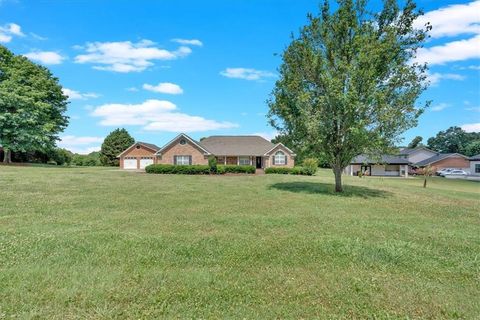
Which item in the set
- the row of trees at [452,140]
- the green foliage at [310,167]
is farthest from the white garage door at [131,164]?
the row of trees at [452,140]

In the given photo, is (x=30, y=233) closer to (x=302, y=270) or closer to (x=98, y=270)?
(x=98, y=270)

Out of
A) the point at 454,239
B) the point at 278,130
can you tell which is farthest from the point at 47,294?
the point at 278,130

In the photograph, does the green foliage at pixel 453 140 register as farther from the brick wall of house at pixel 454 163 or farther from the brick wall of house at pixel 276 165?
the brick wall of house at pixel 276 165

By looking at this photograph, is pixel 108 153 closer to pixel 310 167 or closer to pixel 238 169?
pixel 238 169

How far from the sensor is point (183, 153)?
40156 mm

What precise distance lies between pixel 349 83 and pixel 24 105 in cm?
3862

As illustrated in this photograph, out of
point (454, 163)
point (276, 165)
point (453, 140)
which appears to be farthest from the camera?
point (453, 140)

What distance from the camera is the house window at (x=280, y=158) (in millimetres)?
44781

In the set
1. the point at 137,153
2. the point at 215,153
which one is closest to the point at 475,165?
the point at 215,153

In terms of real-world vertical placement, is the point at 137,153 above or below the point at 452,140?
below

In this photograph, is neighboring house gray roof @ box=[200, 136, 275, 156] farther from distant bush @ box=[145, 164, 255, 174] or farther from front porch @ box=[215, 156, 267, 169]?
distant bush @ box=[145, 164, 255, 174]

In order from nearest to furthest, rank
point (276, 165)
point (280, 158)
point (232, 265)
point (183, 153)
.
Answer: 1. point (232, 265)
2. point (183, 153)
3. point (276, 165)
4. point (280, 158)

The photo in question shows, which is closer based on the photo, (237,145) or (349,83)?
(349,83)

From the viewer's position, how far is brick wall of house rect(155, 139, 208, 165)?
40.1 m
